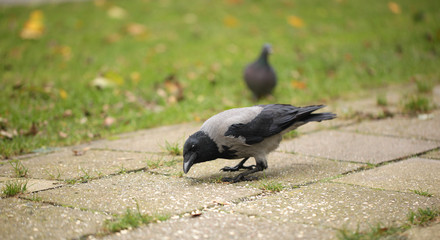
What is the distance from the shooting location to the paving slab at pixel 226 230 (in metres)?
2.43

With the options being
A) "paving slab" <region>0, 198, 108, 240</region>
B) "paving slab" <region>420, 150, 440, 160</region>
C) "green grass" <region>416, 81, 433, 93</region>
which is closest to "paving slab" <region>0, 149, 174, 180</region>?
"paving slab" <region>0, 198, 108, 240</region>

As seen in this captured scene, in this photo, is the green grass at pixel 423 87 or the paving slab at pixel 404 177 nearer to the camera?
the paving slab at pixel 404 177

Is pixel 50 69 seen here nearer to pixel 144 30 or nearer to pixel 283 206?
pixel 144 30

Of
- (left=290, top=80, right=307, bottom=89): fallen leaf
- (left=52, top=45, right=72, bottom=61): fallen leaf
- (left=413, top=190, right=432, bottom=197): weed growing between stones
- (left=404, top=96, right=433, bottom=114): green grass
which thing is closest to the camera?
(left=413, top=190, right=432, bottom=197): weed growing between stones

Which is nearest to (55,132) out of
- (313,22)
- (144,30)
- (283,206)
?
(283,206)

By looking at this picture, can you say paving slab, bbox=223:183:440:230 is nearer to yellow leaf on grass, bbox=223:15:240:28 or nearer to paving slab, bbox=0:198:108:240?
paving slab, bbox=0:198:108:240

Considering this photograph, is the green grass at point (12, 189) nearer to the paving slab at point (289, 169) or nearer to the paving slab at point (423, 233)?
the paving slab at point (289, 169)

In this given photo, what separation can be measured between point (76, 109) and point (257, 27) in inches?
206

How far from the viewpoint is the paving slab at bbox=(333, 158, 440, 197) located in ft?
10.6

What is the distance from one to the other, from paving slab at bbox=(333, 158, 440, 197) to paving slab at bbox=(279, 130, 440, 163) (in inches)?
8.9

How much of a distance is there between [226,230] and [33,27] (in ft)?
25.9

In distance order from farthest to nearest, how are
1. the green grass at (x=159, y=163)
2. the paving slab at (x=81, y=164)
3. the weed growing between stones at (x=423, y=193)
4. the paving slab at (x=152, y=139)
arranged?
the paving slab at (x=152, y=139)
the green grass at (x=159, y=163)
the paving slab at (x=81, y=164)
the weed growing between stones at (x=423, y=193)

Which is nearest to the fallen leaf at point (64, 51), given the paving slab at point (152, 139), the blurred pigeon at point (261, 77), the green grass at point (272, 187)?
the blurred pigeon at point (261, 77)

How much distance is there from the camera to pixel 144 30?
9.58 m
